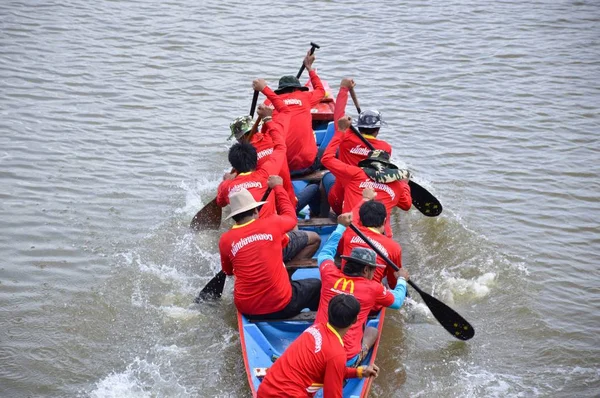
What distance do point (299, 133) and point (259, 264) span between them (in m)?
3.30

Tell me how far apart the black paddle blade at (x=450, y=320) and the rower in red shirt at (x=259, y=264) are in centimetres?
141

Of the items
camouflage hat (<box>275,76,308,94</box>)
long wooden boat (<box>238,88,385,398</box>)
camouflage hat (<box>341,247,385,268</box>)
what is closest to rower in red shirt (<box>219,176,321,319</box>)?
long wooden boat (<box>238,88,385,398</box>)

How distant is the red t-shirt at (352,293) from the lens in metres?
6.66

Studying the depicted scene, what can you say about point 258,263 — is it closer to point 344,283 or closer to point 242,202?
point 242,202

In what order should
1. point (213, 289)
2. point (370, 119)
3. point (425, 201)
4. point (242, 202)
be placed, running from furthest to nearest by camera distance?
point (425, 201)
point (370, 119)
point (213, 289)
point (242, 202)

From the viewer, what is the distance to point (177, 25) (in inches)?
704

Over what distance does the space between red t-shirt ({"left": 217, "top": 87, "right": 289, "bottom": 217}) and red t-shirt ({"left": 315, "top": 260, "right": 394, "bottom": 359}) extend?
66.5 inches

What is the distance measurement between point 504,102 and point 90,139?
26.2 ft

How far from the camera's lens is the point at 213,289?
8781mm

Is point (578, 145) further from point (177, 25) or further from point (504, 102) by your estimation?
point (177, 25)

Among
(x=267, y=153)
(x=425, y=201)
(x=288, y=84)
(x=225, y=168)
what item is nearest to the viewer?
(x=267, y=153)

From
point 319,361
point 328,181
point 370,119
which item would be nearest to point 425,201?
point 328,181

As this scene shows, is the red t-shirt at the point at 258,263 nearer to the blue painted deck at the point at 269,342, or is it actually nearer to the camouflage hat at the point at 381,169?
the blue painted deck at the point at 269,342

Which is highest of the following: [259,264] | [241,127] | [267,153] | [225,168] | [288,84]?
[288,84]
